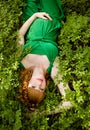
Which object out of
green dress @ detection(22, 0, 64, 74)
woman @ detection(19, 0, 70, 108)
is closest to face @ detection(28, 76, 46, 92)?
woman @ detection(19, 0, 70, 108)

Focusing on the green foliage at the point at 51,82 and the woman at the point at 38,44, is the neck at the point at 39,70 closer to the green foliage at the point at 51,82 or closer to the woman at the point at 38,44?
the woman at the point at 38,44

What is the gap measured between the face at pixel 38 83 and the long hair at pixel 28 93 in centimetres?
5

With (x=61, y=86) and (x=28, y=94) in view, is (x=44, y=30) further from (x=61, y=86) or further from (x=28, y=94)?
(x=28, y=94)

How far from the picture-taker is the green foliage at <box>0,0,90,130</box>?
5.01 meters

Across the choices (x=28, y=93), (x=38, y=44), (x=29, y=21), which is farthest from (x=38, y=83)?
(x=29, y=21)

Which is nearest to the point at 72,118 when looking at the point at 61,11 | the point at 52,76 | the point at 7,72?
the point at 52,76

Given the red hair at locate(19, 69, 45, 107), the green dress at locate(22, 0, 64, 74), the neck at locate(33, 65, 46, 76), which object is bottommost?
the red hair at locate(19, 69, 45, 107)

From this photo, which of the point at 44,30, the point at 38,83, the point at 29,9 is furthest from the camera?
the point at 29,9

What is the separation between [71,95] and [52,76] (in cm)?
63

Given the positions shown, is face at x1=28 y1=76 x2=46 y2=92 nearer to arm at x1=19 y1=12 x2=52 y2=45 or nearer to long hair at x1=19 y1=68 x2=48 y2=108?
long hair at x1=19 y1=68 x2=48 y2=108

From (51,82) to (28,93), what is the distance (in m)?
0.51

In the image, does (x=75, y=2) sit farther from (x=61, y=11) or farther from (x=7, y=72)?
(x=7, y=72)

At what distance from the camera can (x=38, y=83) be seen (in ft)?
17.3

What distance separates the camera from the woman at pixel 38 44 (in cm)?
530
